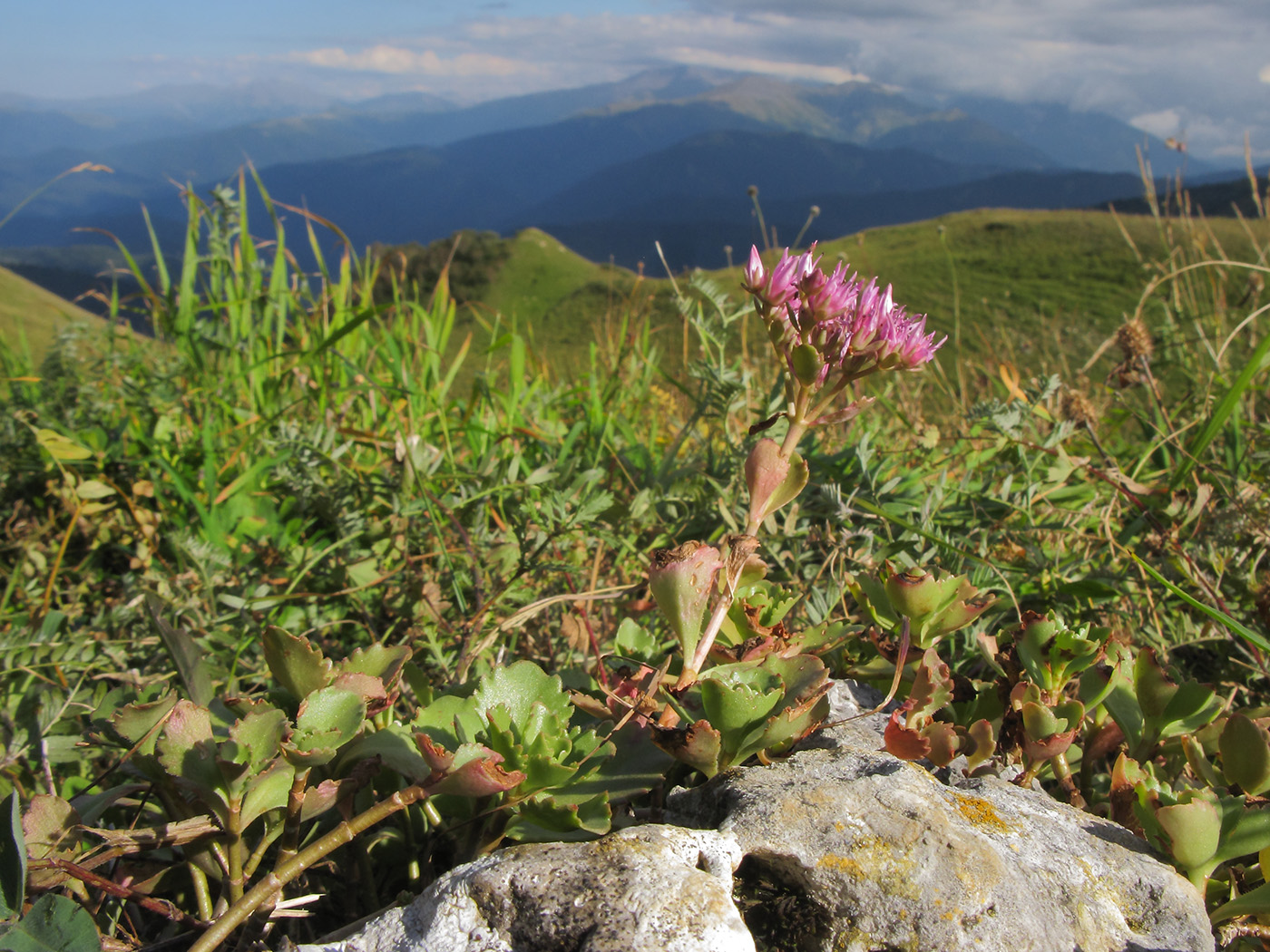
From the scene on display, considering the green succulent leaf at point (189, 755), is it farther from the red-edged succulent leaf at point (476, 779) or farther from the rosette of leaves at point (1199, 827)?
the rosette of leaves at point (1199, 827)

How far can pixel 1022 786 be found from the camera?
1.69 meters

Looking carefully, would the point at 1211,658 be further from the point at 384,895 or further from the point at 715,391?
the point at 384,895

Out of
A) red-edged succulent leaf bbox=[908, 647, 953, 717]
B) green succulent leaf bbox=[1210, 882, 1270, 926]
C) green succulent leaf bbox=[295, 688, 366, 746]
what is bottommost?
green succulent leaf bbox=[1210, 882, 1270, 926]

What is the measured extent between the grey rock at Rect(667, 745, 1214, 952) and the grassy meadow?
10cm

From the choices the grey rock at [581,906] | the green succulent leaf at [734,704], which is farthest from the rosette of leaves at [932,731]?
the grey rock at [581,906]

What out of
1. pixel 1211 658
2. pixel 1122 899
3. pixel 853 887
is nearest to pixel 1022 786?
pixel 1122 899

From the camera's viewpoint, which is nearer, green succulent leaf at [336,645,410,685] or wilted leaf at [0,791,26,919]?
wilted leaf at [0,791,26,919]

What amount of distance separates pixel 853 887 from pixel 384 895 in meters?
Answer: 0.94

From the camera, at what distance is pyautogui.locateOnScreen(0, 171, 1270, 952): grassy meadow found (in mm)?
1456

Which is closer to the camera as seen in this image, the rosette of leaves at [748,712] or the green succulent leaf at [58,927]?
the green succulent leaf at [58,927]

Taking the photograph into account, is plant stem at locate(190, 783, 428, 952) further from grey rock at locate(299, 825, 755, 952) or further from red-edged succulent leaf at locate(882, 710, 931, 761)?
red-edged succulent leaf at locate(882, 710, 931, 761)

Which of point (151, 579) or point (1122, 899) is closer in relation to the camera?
point (1122, 899)

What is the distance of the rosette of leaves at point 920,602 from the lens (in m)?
1.67

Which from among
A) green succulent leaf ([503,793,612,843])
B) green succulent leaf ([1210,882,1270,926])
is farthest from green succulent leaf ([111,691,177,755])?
green succulent leaf ([1210,882,1270,926])
